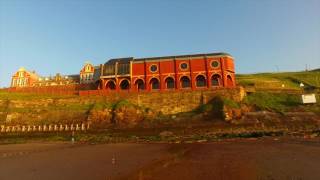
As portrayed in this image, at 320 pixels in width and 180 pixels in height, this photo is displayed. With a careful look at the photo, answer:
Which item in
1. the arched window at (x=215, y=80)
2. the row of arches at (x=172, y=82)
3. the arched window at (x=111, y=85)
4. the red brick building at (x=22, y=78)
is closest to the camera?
the arched window at (x=215, y=80)

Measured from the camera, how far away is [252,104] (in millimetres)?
66125

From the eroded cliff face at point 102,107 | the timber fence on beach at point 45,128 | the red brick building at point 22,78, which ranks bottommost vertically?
the timber fence on beach at point 45,128

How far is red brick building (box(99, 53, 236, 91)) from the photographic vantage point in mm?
75562

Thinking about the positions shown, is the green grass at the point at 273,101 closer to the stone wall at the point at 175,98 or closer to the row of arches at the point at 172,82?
the stone wall at the point at 175,98

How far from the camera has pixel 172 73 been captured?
77625mm

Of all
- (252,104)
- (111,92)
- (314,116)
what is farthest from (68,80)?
(314,116)

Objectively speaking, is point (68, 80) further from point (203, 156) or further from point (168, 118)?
point (203, 156)

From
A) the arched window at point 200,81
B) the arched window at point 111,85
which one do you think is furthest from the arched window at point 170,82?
the arched window at point 111,85

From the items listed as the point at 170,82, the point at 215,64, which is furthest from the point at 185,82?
the point at 215,64

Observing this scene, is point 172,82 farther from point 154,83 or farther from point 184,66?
point 184,66

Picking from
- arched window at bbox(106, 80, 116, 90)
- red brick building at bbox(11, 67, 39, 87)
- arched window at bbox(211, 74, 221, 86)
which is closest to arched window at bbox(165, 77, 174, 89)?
arched window at bbox(211, 74, 221, 86)

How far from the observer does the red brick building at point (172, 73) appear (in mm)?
75562

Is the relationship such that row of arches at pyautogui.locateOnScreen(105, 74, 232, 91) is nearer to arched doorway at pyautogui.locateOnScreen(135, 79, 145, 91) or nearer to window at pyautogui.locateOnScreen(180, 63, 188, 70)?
arched doorway at pyautogui.locateOnScreen(135, 79, 145, 91)

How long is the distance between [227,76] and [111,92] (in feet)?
109
